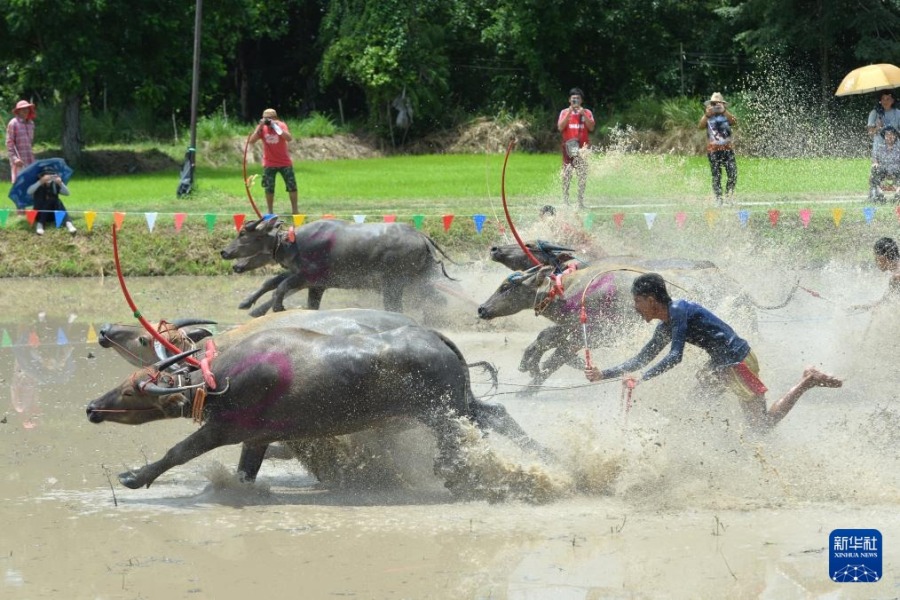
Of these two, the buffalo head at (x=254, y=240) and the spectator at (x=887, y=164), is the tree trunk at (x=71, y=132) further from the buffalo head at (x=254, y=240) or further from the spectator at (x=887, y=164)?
the spectator at (x=887, y=164)

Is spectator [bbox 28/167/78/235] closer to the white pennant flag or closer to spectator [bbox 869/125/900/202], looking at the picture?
the white pennant flag

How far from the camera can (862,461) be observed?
25.6 ft

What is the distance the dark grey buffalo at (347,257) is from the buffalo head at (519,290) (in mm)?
2923

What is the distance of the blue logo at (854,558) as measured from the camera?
234 inches

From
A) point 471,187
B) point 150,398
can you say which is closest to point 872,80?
point 471,187

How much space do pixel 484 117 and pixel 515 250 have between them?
22724mm

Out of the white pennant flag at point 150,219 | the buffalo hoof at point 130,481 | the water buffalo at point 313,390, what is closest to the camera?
the water buffalo at point 313,390

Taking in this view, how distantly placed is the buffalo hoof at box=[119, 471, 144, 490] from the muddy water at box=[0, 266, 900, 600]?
9 cm

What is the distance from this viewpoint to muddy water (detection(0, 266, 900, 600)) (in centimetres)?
616

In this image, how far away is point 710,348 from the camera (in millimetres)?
7883

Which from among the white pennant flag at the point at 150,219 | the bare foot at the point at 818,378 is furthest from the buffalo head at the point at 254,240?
the bare foot at the point at 818,378

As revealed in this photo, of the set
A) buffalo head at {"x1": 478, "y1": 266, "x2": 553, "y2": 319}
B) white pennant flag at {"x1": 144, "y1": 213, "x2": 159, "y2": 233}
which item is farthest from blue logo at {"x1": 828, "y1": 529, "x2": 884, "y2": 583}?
white pennant flag at {"x1": 144, "y1": 213, "x2": 159, "y2": 233}

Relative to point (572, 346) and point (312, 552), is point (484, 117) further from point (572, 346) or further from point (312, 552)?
point (312, 552)

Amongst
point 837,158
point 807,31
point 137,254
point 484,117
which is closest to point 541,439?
point 137,254
